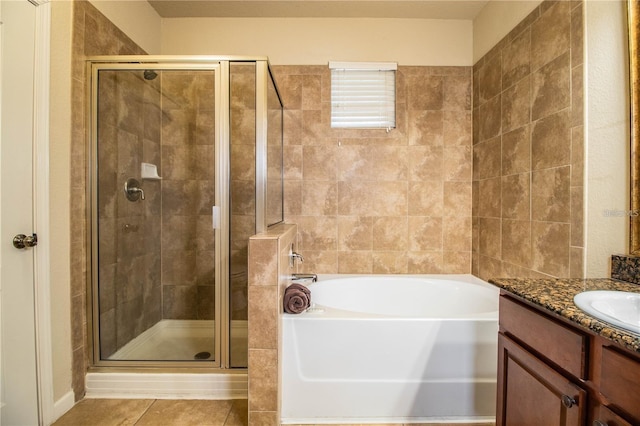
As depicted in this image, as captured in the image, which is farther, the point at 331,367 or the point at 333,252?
the point at 333,252

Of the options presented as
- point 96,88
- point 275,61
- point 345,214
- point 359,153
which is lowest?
point 345,214

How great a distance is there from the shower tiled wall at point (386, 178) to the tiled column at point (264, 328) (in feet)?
3.54

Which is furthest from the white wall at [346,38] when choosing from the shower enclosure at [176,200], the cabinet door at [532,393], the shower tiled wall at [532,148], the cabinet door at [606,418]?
the cabinet door at [606,418]

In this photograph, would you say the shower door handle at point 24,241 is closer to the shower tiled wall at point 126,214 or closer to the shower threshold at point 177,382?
the shower tiled wall at point 126,214

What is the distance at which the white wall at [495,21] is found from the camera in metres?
1.83

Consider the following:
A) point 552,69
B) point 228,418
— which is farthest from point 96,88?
point 552,69

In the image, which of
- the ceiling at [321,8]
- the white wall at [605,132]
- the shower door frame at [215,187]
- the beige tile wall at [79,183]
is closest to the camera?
the white wall at [605,132]

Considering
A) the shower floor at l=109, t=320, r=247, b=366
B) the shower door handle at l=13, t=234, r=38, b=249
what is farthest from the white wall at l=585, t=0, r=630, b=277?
the shower door handle at l=13, t=234, r=38, b=249

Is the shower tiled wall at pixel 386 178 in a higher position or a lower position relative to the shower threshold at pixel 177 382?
higher

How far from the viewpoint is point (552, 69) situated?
1.59 m

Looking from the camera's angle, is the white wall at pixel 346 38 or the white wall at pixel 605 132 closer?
the white wall at pixel 605 132

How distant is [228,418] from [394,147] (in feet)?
7.10

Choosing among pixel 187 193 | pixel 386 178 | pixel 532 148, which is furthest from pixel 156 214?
pixel 532 148

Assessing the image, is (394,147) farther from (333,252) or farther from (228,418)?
(228,418)
